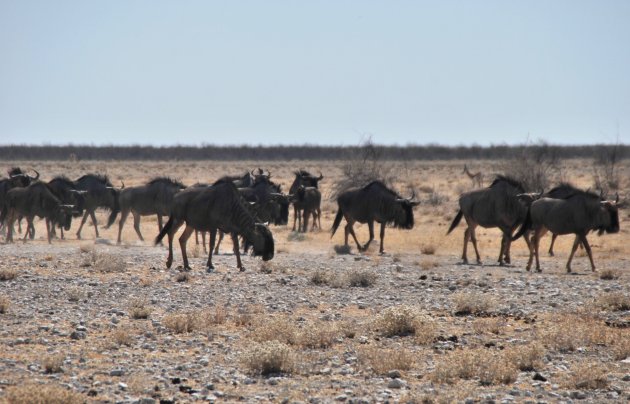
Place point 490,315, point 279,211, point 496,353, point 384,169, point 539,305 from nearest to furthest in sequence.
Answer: point 496,353 < point 490,315 < point 539,305 < point 279,211 < point 384,169

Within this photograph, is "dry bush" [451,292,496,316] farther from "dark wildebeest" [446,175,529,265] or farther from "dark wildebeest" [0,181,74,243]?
"dark wildebeest" [0,181,74,243]

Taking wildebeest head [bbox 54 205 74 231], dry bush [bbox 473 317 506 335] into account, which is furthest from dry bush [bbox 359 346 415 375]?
wildebeest head [bbox 54 205 74 231]

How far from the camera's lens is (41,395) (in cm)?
932

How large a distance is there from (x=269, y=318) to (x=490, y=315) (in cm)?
385

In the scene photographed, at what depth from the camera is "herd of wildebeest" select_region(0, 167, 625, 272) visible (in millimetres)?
21719

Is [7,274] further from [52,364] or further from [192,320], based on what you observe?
[52,364]

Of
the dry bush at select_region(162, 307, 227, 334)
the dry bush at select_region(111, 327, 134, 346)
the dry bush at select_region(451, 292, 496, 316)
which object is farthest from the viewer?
the dry bush at select_region(451, 292, 496, 316)

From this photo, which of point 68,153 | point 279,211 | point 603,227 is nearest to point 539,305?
point 603,227

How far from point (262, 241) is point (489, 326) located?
328 inches

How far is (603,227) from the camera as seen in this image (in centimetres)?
2380

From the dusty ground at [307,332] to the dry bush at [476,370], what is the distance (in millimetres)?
17

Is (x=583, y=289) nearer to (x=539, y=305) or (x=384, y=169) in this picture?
(x=539, y=305)

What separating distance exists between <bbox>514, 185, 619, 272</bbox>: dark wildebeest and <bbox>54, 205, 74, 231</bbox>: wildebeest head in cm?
1597

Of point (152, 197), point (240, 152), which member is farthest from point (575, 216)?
point (240, 152)
